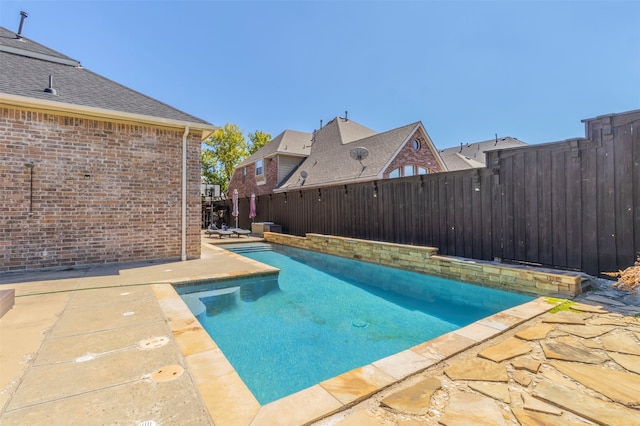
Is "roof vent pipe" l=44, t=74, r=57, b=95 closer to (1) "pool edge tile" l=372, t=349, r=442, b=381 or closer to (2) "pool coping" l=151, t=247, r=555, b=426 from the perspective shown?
(2) "pool coping" l=151, t=247, r=555, b=426

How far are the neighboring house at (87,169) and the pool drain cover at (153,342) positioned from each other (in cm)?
507

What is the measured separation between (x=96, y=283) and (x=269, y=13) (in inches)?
385

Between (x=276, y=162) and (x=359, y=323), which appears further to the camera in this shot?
(x=276, y=162)

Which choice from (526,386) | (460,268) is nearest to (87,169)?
(526,386)

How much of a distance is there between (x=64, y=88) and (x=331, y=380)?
8780 millimetres

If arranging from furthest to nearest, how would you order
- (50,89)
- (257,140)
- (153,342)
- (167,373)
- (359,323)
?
1. (257,140)
2. (50,89)
3. (359,323)
4. (153,342)
5. (167,373)

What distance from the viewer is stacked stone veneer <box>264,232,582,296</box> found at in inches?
195

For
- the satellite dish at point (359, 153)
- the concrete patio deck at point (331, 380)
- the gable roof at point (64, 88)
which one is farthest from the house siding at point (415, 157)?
the concrete patio deck at point (331, 380)

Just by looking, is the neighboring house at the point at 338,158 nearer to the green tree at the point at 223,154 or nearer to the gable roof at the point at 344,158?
the gable roof at the point at 344,158

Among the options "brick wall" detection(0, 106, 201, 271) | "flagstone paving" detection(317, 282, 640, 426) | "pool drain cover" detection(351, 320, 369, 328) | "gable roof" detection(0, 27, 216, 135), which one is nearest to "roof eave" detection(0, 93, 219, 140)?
"gable roof" detection(0, 27, 216, 135)

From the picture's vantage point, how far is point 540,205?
6004 mm

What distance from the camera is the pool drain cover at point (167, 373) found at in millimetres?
2216

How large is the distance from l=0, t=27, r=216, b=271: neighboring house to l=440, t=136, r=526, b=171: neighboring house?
16.1 meters

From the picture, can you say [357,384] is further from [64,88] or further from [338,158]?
[338,158]
